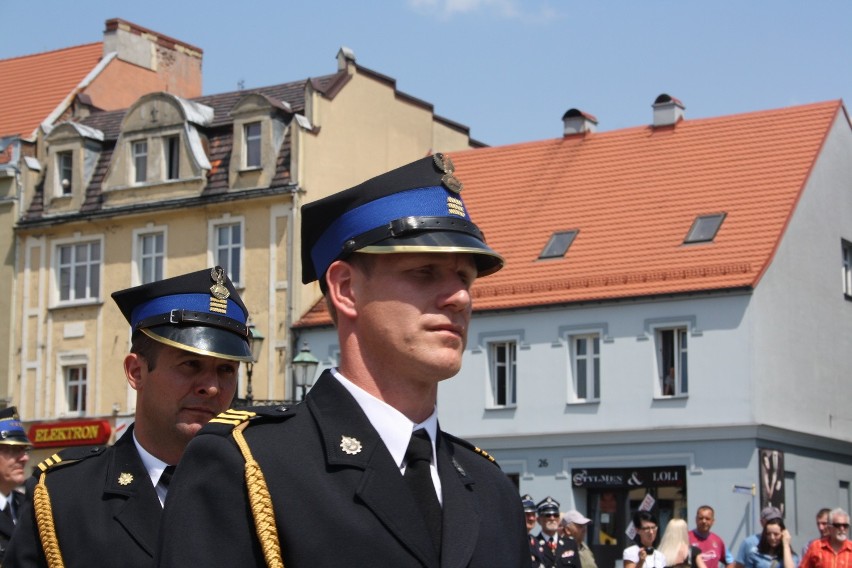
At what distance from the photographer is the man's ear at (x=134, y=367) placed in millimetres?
6438

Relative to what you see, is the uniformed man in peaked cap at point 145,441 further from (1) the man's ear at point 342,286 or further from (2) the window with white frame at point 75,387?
(2) the window with white frame at point 75,387

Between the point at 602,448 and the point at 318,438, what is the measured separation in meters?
32.2

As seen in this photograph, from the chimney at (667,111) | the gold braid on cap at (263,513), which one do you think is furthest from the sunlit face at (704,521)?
the chimney at (667,111)

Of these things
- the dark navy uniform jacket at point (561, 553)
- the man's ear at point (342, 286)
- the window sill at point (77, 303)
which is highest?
the window sill at point (77, 303)

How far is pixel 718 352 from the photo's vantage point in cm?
3397

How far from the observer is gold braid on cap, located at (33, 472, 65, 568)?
5.56m

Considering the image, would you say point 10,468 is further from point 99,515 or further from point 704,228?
point 704,228

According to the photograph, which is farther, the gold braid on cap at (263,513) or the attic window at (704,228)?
the attic window at (704,228)

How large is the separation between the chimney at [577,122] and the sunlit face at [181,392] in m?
35.9

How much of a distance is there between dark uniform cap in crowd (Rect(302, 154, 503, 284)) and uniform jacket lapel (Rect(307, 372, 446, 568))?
35 centimetres

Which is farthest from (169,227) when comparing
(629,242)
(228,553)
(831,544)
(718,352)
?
(228,553)

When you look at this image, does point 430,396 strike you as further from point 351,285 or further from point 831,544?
point 831,544

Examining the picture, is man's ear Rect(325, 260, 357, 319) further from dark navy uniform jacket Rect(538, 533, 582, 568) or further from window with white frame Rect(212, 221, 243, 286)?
window with white frame Rect(212, 221, 243, 286)

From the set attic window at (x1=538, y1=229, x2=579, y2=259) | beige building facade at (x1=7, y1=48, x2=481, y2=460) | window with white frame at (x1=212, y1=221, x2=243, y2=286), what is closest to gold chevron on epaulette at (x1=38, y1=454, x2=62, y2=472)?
attic window at (x1=538, y1=229, x2=579, y2=259)
